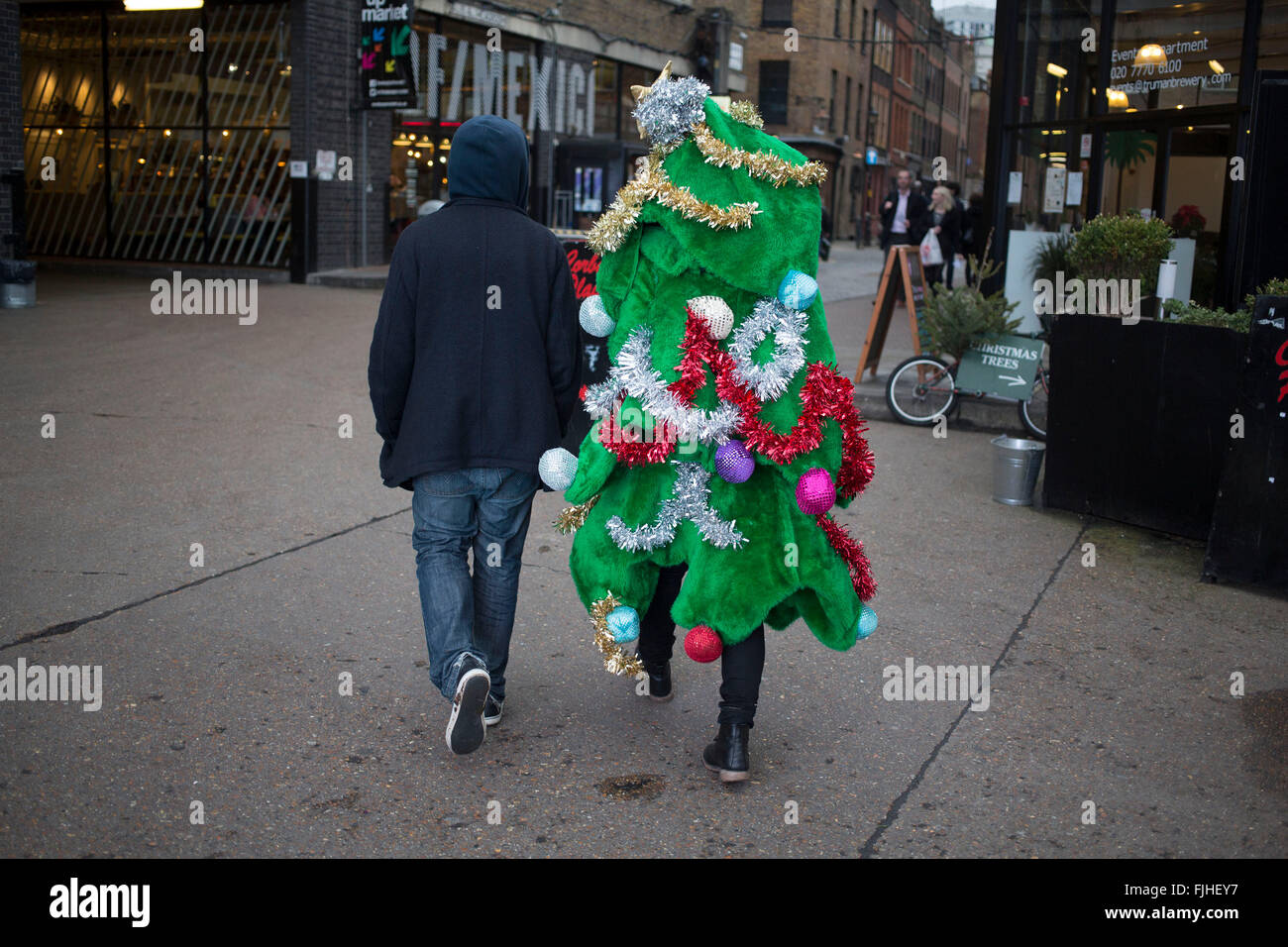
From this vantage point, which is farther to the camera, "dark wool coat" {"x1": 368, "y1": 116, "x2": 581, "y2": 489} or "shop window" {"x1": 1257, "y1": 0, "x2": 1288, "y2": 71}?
"shop window" {"x1": 1257, "y1": 0, "x2": 1288, "y2": 71}

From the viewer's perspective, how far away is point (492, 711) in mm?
3990

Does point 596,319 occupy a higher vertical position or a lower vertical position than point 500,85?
lower

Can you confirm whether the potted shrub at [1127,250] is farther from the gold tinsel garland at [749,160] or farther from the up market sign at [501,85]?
the up market sign at [501,85]

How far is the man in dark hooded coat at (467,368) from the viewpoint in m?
3.63

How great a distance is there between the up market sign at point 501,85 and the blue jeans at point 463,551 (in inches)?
744

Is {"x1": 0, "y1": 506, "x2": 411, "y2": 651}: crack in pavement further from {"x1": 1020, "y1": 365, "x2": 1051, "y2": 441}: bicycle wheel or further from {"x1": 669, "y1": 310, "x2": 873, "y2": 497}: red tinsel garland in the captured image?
{"x1": 1020, "y1": 365, "x2": 1051, "y2": 441}: bicycle wheel

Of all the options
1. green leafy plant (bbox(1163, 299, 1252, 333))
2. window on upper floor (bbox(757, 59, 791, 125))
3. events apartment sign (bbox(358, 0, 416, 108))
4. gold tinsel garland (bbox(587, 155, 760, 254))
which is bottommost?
green leafy plant (bbox(1163, 299, 1252, 333))

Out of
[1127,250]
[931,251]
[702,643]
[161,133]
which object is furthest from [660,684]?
[161,133]

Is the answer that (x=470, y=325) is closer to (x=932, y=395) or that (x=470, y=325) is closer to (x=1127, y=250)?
(x=1127, y=250)

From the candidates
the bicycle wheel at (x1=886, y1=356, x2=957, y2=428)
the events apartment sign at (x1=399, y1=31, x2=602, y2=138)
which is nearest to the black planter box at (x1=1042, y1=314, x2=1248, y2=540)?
the bicycle wheel at (x1=886, y1=356, x2=957, y2=428)

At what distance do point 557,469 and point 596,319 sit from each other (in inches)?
18.7

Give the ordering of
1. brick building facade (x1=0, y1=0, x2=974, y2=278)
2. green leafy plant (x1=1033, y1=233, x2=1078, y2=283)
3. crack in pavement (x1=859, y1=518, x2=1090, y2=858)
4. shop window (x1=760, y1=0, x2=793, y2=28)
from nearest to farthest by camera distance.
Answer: crack in pavement (x1=859, y1=518, x2=1090, y2=858), green leafy plant (x1=1033, y1=233, x2=1078, y2=283), brick building facade (x1=0, y1=0, x2=974, y2=278), shop window (x1=760, y1=0, x2=793, y2=28)

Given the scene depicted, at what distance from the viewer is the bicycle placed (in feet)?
30.5
